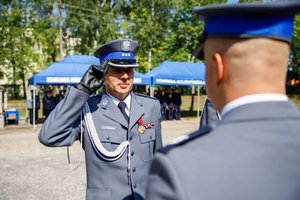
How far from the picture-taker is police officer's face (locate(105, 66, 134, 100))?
303cm

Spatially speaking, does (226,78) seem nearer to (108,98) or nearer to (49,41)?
(108,98)

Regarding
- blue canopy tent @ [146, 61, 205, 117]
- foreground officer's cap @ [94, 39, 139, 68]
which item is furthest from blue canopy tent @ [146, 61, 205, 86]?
foreground officer's cap @ [94, 39, 139, 68]

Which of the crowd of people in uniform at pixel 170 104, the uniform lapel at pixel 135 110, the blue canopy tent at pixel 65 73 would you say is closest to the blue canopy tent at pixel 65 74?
the blue canopy tent at pixel 65 73

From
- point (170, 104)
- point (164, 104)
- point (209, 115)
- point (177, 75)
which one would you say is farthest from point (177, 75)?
point (209, 115)

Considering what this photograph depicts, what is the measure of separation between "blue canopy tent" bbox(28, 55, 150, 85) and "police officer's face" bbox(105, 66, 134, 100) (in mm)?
12125

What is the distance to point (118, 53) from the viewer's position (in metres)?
3.11

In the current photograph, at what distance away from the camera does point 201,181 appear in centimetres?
116

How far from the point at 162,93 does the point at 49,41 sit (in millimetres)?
16185

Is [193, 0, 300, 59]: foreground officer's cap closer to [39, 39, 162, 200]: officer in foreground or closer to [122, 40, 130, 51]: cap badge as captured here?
[39, 39, 162, 200]: officer in foreground

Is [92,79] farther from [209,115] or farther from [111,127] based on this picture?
[209,115]

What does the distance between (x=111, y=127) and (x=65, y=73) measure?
13104 millimetres

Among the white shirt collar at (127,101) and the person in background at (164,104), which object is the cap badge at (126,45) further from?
the person in background at (164,104)

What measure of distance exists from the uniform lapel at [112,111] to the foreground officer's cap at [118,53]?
0.93 ft

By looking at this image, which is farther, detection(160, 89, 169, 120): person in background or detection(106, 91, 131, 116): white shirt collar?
detection(160, 89, 169, 120): person in background
